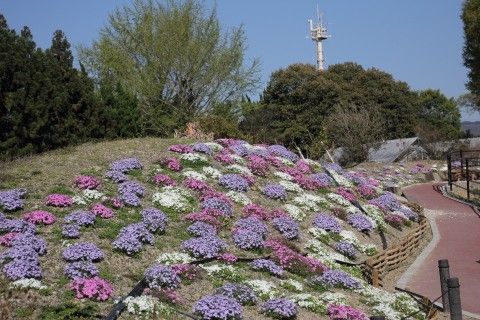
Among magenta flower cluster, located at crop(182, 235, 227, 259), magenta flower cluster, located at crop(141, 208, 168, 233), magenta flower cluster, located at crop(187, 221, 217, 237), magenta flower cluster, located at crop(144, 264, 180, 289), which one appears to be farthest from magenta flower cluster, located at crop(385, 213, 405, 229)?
magenta flower cluster, located at crop(144, 264, 180, 289)

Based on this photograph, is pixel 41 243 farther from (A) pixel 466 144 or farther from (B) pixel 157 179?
(A) pixel 466 144

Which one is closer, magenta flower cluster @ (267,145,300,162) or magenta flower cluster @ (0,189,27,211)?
magenta flower cluster @ (0,189,27,211)

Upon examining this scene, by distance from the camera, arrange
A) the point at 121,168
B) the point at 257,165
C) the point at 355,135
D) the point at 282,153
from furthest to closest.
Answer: the point at 355,135 → the point at 282,153 → the point at 257,165 → the point at 121,168

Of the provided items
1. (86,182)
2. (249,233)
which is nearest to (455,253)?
(249,233)

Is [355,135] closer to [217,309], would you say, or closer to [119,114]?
[119,114]

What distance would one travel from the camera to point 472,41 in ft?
139

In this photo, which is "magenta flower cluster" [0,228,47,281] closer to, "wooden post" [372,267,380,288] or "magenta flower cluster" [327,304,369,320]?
"magenta flower cluster" [327,304,369,320]

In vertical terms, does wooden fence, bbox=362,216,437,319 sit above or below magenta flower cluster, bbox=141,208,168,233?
below

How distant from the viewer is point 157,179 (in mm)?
17094

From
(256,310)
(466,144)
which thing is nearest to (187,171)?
(256,310)

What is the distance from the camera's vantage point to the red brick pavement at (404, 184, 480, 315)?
1362 cm

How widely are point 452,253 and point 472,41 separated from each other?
95.3 feet

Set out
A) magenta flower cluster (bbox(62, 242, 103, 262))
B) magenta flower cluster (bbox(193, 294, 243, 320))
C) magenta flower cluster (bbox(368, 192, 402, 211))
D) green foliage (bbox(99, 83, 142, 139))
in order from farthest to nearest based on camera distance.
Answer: green foliage (bbox(99, 83, 142, 139)) → magenta flower cluster (bbox(368, 192, 402, 211)) → magenta flower cluster (bbox(62, 242, 103, 262)) → magenta flower cluster (bbox(193, 294, 243, 320))

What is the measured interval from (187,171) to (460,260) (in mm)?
8730
